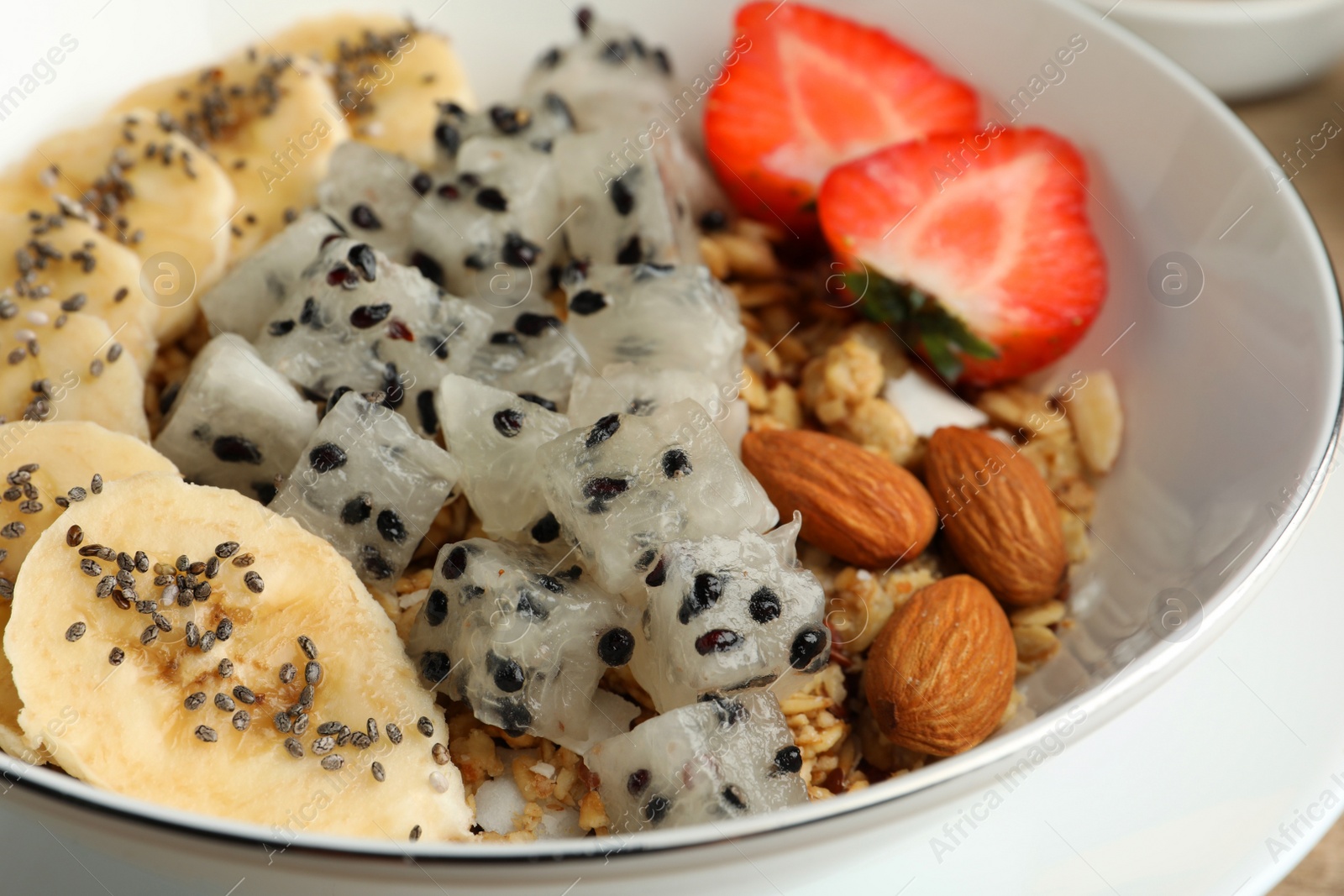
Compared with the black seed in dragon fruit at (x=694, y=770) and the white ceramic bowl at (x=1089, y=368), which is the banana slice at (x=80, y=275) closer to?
the white ceramic bowl at (x=1089, y=368)

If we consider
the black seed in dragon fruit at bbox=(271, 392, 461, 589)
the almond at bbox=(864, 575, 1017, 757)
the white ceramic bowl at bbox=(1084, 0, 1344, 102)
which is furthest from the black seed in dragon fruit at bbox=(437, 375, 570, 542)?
the white ceramic bowl at bbox=(1084, 0, 1344, 102)

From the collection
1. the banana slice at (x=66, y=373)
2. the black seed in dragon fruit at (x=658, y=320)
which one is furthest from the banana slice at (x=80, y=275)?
the black seed in dragon fruit at (x=658, y=320)

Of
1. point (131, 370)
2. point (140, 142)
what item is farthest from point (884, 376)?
point (140, 142)

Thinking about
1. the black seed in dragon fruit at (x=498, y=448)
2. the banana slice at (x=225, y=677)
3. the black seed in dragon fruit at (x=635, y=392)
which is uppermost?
the black seed in dragon fruit at (x=635, y=392)

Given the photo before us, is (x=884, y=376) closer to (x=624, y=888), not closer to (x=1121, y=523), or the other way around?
(x=1121, y=523)

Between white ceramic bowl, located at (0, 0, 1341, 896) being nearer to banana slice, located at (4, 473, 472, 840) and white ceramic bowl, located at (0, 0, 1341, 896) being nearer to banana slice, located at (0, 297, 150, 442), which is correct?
banana slice, located at (4, 473, 472, 840)

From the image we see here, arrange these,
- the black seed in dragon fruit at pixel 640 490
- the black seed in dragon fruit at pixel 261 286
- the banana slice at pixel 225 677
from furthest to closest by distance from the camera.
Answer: the black seed in dragon fruit at pixel 261 286 < the black seed in dragon fruit at pixel 640 490 < the banana slice at pixel 225 677
